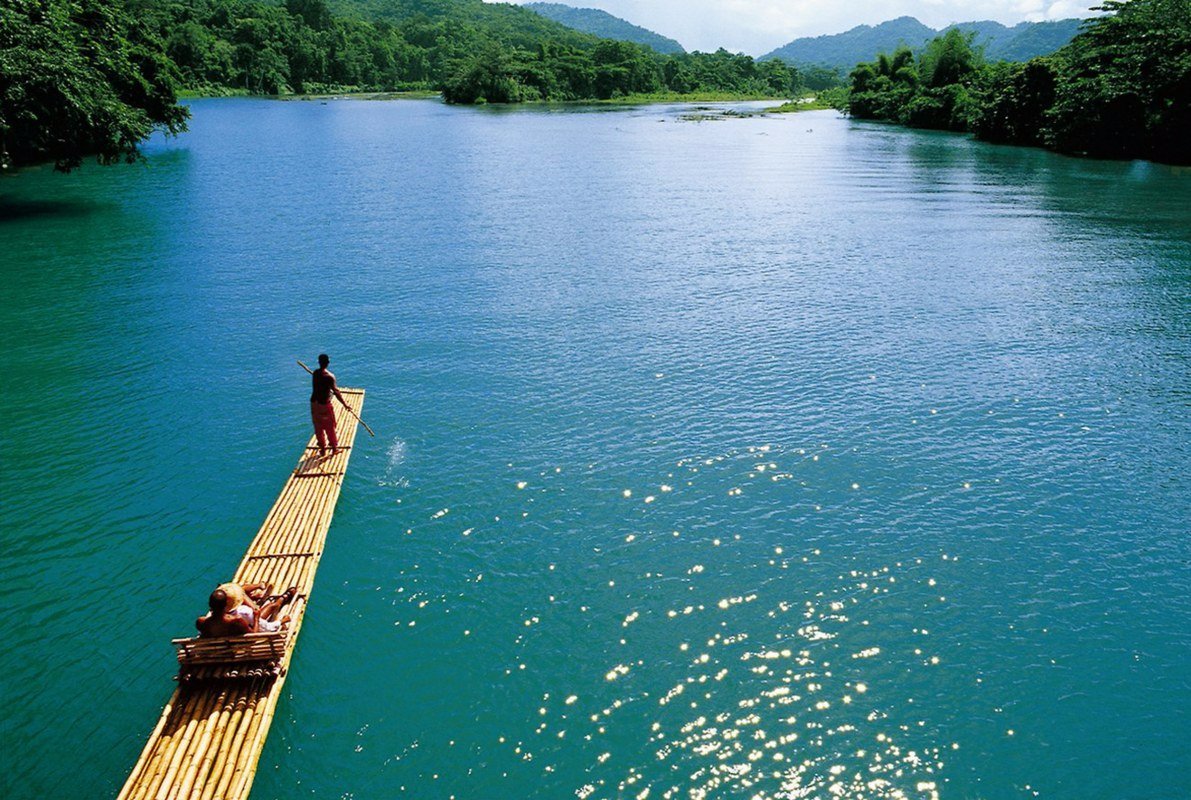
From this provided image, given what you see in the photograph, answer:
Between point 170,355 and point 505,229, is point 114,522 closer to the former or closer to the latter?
point 170,355

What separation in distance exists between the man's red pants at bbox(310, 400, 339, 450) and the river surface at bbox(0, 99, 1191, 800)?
1422 mm

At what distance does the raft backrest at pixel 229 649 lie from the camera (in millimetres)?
13867

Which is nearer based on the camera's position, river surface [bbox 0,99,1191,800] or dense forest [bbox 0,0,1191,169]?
river surface [bbox 0,99,1191,800]

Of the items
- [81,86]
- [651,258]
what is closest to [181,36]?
[81,86]

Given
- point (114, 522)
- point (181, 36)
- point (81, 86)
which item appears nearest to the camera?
point (114, 522)

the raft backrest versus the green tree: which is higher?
the green tree

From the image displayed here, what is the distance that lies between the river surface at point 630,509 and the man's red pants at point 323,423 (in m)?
1.42

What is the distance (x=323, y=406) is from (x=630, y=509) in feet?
31.3

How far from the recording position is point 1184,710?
15.2 m

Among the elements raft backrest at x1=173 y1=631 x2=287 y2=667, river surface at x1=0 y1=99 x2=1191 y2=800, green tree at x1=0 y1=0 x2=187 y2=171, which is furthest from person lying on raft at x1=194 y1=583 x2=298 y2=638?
green tree at x1=0 y1=0 x2=187 y2=171

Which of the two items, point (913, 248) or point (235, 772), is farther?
point (913, 248)

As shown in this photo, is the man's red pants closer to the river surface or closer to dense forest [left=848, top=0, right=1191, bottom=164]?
the river surface

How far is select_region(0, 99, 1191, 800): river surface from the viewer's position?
14.3 m

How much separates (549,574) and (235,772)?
831cm
